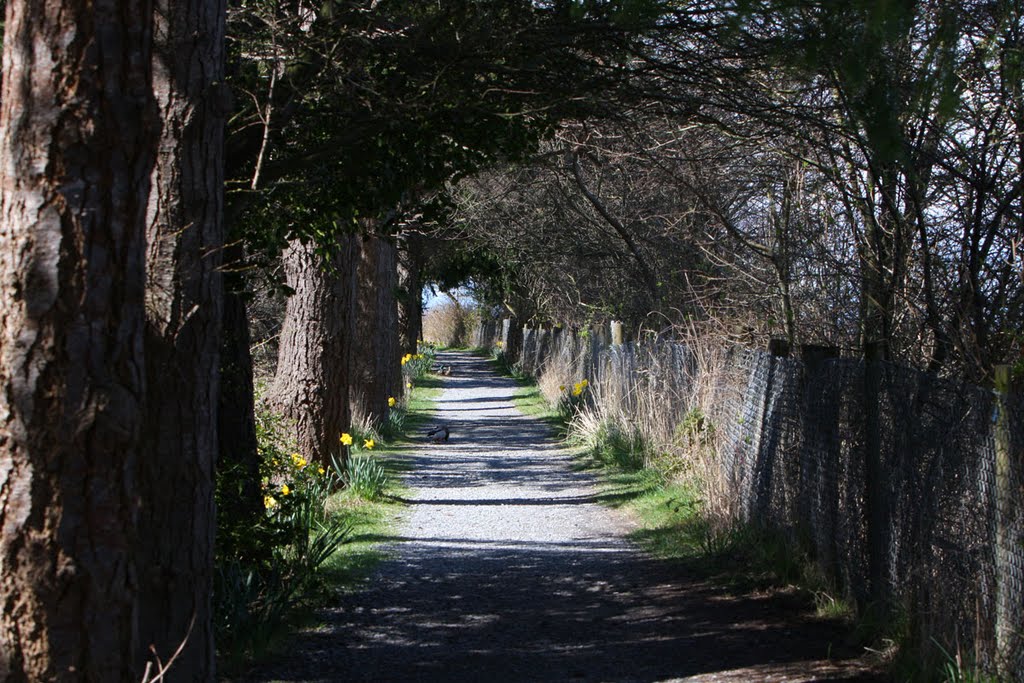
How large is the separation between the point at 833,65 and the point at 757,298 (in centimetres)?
598

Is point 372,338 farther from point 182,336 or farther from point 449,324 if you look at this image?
point 449,324

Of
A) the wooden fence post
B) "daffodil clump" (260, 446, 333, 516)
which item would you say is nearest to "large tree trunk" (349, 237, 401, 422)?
the wooden fence post

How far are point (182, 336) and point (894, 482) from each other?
3.76 meters

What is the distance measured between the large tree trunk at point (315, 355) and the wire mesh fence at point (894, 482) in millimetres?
4464

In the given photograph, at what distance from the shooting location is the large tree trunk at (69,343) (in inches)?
120

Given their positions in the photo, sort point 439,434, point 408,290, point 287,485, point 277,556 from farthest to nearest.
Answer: point 408,290 < point 439,434 < point 287,485 < point 277,556

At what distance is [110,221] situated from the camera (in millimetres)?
3139

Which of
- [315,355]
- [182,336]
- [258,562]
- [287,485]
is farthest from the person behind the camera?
[315,355]

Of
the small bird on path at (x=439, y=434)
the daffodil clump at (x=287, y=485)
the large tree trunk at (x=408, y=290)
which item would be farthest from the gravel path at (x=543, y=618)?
the large tree trunk at (x=408, y=290)

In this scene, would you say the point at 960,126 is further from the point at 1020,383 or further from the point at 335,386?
the point at 335,386

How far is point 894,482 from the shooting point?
620cm

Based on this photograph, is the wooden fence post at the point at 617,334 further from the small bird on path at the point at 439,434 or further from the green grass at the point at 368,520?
the green grass at the point at 368,520

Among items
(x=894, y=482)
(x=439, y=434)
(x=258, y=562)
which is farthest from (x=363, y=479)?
(x=894, y=482)

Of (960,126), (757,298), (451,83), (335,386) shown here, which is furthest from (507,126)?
(335,386)
